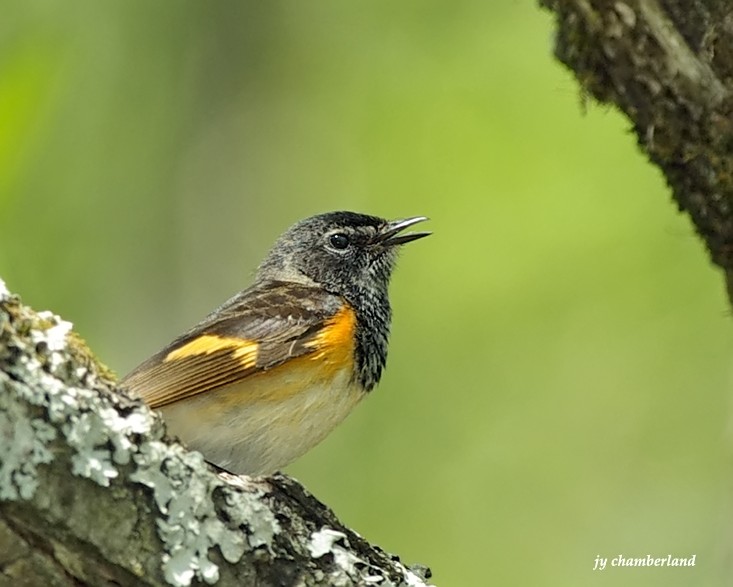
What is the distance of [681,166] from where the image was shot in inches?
142

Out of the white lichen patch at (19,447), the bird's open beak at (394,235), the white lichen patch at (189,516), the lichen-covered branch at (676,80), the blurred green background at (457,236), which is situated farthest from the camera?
the blurred green background at (457,236)

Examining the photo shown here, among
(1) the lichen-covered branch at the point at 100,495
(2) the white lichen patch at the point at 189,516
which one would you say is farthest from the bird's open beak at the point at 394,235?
→ (2) the white lichen patch at the point at 189,516

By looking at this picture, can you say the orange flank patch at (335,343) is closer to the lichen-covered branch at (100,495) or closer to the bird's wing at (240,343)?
the bird's wing at (240,343)

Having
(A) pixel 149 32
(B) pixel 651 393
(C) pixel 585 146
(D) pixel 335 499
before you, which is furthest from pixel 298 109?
(B) pixel 651 393

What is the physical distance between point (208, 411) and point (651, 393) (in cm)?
601

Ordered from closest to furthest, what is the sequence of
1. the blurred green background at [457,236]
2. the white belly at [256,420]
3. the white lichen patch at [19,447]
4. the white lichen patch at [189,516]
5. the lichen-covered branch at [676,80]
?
the white lichen patch at [19,447] → the white lichen patch at [189,516] → the lichen-covered branch at [676,80] → the white belly at [256,420] → the blurred green background at [457,236]

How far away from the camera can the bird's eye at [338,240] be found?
5.76 meters

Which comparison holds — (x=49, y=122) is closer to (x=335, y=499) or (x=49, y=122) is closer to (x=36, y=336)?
(x=36, y=336)

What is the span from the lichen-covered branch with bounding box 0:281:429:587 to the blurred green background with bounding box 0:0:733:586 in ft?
16.6

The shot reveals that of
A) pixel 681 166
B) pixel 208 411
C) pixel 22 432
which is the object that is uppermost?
pixel 681 166

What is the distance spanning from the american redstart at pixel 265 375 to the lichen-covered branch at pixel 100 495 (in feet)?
4.68

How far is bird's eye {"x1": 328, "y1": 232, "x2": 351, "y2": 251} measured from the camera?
5758 mm

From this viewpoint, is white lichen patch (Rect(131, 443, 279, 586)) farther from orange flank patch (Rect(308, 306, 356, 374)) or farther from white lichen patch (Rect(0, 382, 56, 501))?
orange flank patch (Rect(308, 306, 356, 374))

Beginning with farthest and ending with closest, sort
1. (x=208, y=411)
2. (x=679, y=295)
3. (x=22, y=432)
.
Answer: (x=679, y=295)
(x=208, y=411)
(x=22, y=432)
